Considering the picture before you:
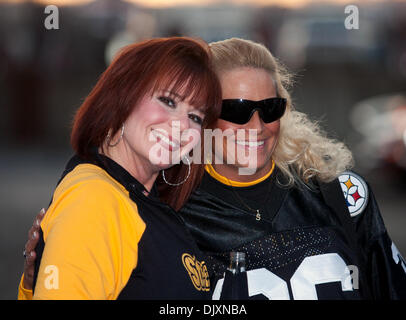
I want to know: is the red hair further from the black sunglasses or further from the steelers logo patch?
the steelers logo patch

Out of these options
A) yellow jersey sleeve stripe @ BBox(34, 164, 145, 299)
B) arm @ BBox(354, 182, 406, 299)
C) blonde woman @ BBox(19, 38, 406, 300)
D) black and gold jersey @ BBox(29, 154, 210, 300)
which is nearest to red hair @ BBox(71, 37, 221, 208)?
black and gold jersey @ BBox(29, 154, 210, 300)

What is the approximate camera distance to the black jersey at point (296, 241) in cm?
285

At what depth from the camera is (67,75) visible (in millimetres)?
16656

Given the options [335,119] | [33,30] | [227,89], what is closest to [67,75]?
[33,30]

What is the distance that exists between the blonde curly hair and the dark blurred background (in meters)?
10.3

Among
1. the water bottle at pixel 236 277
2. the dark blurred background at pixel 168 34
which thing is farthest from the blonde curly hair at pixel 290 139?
the dark blurred background at pixel 168 34

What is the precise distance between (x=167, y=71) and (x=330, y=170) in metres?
1.15

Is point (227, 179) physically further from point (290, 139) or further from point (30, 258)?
point (30, 258)

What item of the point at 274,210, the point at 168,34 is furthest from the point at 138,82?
the point at 168,34

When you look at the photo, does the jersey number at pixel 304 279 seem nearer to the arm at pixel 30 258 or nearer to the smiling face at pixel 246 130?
the smiling face at pixel 246 130
